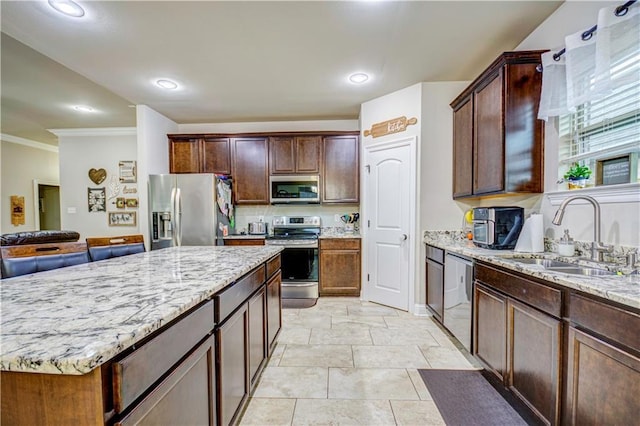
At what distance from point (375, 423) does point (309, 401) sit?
424 mm

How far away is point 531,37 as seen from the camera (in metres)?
2.29

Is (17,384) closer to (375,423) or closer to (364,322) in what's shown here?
(375,423)

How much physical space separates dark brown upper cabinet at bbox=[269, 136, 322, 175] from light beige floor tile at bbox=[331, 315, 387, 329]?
2.08 metres

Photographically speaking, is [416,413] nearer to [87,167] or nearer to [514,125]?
[514,125]

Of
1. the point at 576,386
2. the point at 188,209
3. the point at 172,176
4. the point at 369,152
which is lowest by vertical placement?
the point at 576,386

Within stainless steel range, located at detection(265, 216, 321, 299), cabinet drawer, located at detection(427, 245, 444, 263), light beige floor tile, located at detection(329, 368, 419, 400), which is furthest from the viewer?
stainless steel range, located at detection(265, 216, 321, 299)

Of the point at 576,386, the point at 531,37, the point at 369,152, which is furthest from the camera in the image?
the point at 369,152

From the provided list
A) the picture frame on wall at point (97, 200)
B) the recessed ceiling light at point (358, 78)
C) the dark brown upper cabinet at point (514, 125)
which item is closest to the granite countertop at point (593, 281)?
the dark brown upper cabinet at point (514, 125)

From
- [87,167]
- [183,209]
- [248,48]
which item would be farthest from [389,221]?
[87,167]

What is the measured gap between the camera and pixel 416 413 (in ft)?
5.41

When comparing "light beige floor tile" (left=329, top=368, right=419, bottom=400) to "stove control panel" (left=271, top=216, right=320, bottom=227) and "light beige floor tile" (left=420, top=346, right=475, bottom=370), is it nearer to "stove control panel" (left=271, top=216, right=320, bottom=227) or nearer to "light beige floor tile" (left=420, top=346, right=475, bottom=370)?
"light beige floor tile" (left=420, top=346, right=475, bottom=370)

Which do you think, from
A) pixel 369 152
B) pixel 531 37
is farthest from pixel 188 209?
pixel 531 37

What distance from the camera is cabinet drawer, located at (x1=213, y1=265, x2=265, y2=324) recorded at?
1250mm

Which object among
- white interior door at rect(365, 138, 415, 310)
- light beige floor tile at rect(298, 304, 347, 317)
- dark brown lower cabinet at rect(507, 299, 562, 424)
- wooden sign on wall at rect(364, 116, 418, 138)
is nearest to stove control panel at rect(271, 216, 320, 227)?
white interior door at rect(365, 138, 415, 310)
